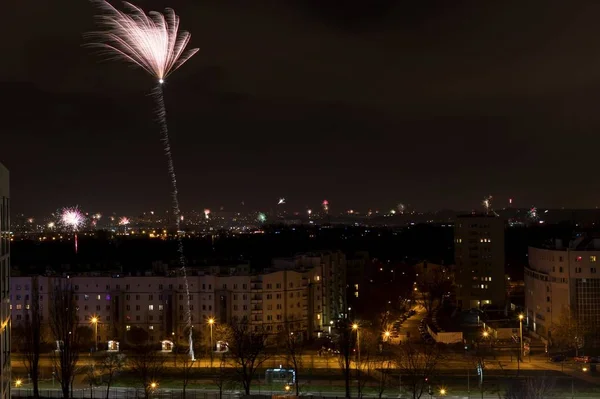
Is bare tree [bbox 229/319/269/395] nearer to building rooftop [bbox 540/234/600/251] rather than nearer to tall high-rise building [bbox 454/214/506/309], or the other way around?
building rooftop [bbox 540/234/600/251]

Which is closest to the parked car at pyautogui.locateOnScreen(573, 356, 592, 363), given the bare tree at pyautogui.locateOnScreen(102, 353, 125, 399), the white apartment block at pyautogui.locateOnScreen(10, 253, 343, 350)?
the white apartment block at pyautogui.locateOnScreen(10, 253, 343, 350)

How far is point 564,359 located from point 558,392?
219cm

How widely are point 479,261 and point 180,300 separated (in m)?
8.85

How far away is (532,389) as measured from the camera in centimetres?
689

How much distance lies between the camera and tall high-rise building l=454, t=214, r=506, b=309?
1811cm

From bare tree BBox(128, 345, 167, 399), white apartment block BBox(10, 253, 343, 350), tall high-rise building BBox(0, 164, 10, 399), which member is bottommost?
bare tree BBox(128, 345, 167, 399)

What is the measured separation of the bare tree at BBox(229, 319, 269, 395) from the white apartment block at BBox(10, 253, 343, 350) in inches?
19.4

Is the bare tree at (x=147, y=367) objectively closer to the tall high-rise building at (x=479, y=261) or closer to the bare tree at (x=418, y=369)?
the bare tree at (x=418, y=369)

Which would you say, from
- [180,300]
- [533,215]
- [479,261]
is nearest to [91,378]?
[180,300]

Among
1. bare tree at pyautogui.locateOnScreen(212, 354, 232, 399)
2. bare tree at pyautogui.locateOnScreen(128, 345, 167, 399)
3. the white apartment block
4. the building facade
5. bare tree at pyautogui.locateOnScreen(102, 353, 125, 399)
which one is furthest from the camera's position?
the white apartment block

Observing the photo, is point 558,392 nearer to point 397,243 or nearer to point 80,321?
point 80,321

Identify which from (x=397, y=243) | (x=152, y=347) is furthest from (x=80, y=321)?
(x=397, y=243)

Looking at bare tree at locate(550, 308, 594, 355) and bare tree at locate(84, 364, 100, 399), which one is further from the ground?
bare tree at locate(550, 308, 594, 355)

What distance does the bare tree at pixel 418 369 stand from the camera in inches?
315
